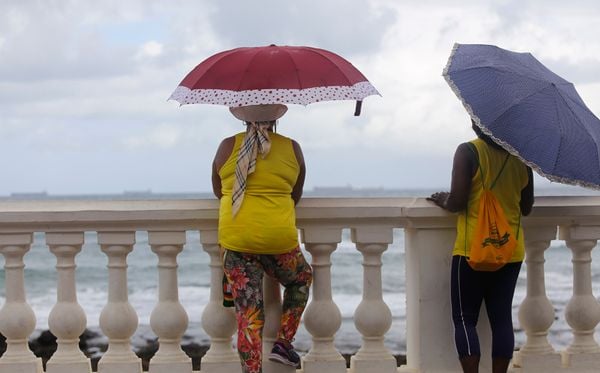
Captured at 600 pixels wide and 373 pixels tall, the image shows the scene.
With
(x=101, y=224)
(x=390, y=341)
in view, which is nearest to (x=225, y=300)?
(x=101, y=224)

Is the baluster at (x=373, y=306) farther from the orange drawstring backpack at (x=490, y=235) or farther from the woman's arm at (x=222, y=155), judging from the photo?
the woman's arm at (x=222, y=155)

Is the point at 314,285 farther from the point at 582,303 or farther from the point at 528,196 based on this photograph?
the point at 582,303

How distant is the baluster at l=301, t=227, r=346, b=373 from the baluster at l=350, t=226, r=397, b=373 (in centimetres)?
12

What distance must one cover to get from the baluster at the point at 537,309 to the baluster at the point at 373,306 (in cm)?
76

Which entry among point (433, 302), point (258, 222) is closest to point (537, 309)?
point (433, 302)

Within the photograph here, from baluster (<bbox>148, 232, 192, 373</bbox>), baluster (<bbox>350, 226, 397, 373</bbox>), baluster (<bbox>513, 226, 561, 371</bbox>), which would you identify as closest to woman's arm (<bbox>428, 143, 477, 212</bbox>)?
baluster (<bbox>350, 226, 397, 373</bbox>)

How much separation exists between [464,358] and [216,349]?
4.22 feet

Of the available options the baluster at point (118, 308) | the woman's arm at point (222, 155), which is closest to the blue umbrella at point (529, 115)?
the woman's arm at point (222, 155)

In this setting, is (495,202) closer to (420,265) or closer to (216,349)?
(420,265)

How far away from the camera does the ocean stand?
18.6 m

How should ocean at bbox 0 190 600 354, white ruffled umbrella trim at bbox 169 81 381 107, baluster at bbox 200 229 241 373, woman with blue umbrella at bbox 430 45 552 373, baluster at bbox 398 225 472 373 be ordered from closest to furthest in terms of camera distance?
white ruffled umbrella trim at bbox 169 81 381 107, woman with blue umbrella at bbox 430 45 552 373, baluster at bbox 200 229 241 373, baluster at bbox 398 225 472 373, ocean at bbox 0 190 600 354

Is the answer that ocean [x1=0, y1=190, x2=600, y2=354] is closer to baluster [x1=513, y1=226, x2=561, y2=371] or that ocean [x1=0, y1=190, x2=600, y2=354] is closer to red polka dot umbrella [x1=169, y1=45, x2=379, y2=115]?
baluster [x1=513, y1=226, x2=561, y2=371]

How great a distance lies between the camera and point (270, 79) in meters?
5.07

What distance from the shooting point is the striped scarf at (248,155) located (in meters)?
5.10
